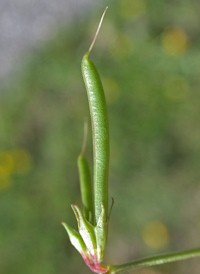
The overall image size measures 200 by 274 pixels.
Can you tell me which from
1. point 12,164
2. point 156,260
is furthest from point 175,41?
point 156,260

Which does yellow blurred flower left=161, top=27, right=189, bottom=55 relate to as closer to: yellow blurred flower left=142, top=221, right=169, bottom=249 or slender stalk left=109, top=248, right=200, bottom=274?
yellow blurred flower left=142, top=221, right=169, bottom=249

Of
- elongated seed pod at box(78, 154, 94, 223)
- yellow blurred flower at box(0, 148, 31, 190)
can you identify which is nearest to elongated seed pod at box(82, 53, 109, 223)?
elongated seed pod at box(78, 154, 94, 223)

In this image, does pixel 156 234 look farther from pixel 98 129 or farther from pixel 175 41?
pixel 98 129

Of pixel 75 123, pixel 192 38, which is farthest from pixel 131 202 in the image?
pixel 192 38

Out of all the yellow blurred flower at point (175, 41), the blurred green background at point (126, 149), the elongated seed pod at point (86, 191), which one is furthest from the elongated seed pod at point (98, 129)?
the yellow blurred flower at point (175, 41)

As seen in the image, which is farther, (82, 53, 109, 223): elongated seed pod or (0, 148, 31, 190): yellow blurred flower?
(0, 148, 31, 190): yellow blurred flower

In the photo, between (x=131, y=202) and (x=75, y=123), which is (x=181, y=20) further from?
(x=131, y=202)

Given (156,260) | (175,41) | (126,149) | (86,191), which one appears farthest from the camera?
(126,149)
